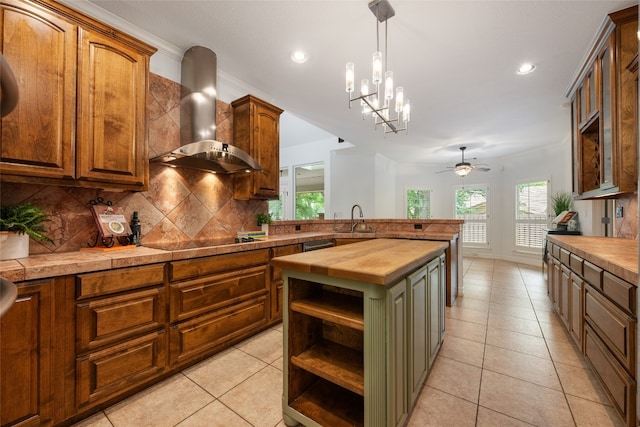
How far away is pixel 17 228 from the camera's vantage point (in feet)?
4.67

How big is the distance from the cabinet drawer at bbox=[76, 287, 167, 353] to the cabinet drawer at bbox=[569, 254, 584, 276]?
3.02 metres

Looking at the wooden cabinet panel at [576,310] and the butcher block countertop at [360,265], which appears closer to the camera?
the butcher block countertop at [360,265]

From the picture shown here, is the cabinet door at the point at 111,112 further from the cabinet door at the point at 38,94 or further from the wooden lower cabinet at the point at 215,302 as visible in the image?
the wooden lower cabinet at the point at 215,302

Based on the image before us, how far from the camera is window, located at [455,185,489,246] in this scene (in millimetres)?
7059

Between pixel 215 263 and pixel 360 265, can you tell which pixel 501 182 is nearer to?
pixel 360 265

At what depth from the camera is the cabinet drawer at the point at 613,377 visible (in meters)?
1.25

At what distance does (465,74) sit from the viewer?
112 inches

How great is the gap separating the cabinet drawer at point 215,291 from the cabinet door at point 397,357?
1462 mm

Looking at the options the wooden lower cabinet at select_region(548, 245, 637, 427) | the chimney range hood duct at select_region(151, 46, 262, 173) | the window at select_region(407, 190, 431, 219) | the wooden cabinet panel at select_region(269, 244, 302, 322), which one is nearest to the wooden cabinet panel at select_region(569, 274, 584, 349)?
the wooden lower cabinet at select_region(548, 245, 637, 427)

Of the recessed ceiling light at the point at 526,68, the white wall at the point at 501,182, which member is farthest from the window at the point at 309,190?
the recessed ceiling light at the point at 526,68

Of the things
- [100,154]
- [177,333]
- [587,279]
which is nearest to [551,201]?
[587,279]

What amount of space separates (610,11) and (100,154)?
384cm

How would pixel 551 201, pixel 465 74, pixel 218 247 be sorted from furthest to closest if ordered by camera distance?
pixel 551 201
pixel 465 74
pixel 218 247

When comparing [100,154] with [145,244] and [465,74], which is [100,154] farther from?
[465,74]
